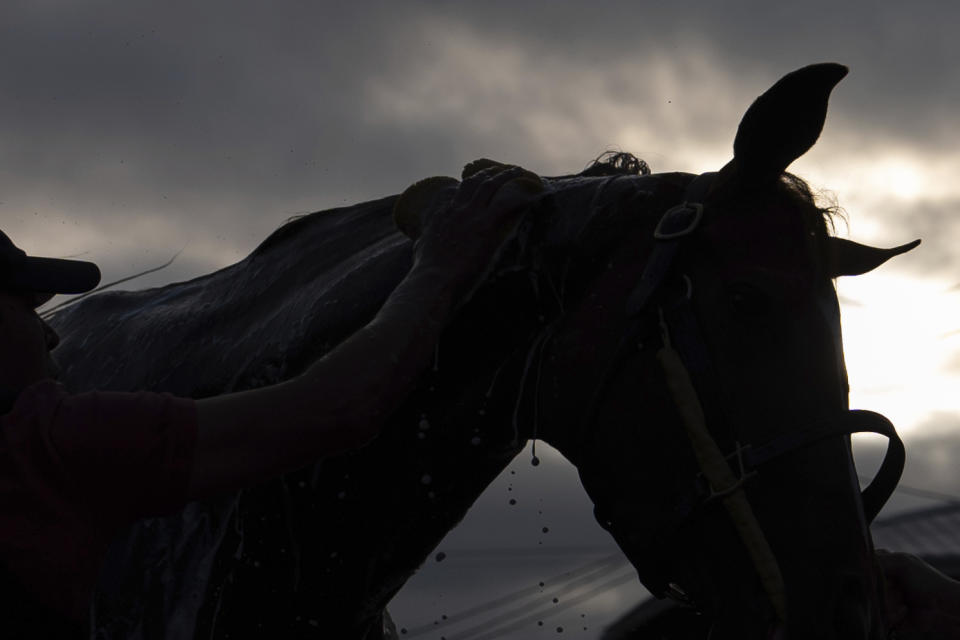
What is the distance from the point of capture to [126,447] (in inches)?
66.6

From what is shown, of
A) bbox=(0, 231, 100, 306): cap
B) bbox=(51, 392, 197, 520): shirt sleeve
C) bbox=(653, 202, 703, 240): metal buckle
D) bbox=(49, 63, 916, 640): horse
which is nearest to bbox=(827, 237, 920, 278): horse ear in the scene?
bbox=(49, 63, 916, 640): horse

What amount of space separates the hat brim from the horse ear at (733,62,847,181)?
176 centimetres

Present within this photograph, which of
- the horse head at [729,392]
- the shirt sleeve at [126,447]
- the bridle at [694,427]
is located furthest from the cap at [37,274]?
the bridle at [694,427]

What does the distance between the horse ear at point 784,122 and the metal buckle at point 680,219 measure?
164mm

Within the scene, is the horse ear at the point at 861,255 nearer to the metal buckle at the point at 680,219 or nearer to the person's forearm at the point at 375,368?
the metal buckle at the point at 680,219

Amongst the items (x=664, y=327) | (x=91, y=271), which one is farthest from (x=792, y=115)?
(x=91, y=271)

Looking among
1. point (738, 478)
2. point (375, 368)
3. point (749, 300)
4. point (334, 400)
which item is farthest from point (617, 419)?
point (334, 400)

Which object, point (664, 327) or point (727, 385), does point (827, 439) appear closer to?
point (727, 385)

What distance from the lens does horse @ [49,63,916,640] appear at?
233 cm

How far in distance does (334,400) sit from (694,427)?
101 centimetres

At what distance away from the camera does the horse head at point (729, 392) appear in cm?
230

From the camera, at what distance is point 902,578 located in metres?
3.07

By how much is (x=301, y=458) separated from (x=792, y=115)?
1522 millimetres

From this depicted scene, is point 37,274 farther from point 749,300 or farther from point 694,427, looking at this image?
point 749,300
